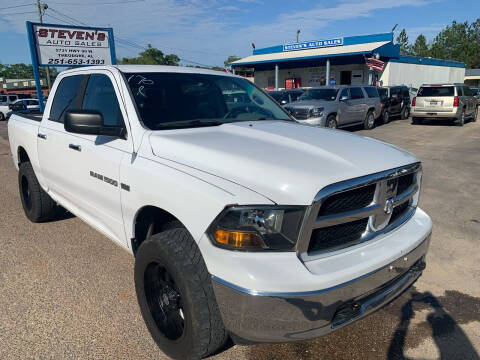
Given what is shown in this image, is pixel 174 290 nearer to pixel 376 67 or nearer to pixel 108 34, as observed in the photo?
pixel 108 34

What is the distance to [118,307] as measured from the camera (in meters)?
3.07

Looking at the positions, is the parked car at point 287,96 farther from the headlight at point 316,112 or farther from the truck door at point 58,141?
the truck door at point 58,141

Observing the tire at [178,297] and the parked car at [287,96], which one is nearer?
the tire at [178,297]

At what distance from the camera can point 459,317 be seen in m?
2.93

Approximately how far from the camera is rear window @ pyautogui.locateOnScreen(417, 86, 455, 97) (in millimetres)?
15992

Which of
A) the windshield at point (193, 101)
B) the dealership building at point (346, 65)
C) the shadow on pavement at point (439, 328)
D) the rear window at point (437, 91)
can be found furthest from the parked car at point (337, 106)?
the dealership building at point (346, 65)

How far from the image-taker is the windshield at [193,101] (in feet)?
9.71

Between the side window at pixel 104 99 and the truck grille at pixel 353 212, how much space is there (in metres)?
1.72

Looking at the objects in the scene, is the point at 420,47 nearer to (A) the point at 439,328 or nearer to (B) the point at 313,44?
(B) the point at 313,44

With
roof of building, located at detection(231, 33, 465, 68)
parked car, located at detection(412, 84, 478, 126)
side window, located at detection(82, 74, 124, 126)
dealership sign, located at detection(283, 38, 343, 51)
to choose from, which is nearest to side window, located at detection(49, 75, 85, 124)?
side window, located at detection(82, 74, 124, 126)

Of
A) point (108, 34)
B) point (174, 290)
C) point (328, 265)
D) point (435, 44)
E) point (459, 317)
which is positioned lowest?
point (459, 317)

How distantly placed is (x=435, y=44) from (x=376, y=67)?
214 feet

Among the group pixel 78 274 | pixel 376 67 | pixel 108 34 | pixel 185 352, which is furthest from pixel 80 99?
pixel 376 67

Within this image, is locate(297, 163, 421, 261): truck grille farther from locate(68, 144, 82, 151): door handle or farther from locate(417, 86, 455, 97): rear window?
locate(417, 86, 455, 97): rear window
